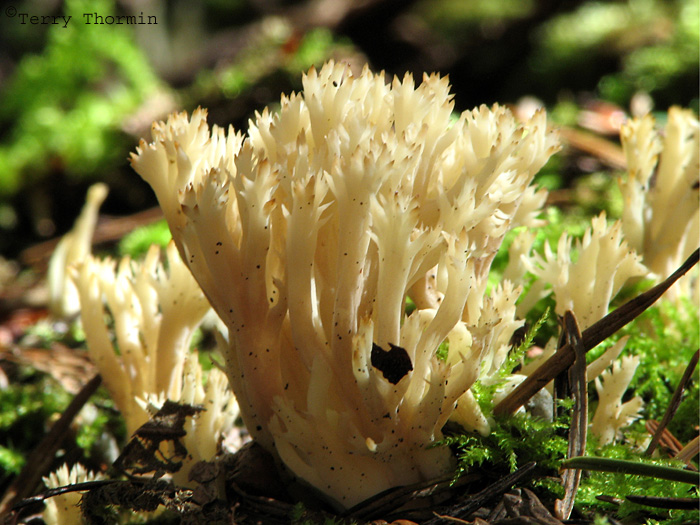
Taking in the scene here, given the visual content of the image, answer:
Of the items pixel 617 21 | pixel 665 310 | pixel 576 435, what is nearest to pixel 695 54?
pixel 617 21

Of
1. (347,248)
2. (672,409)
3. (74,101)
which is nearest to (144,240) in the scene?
(347,248)

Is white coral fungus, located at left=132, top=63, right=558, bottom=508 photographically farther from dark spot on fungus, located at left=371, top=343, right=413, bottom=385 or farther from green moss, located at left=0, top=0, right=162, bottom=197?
green moss, located at left=0, top=0, right=162, bottom=197

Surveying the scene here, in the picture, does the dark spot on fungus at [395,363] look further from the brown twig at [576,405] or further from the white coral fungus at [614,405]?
the white coral fungus at [614,405]

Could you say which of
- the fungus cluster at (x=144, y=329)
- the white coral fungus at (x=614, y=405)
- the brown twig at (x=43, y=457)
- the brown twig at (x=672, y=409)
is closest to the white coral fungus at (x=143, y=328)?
the fungus cluster at (x=144, y=329)

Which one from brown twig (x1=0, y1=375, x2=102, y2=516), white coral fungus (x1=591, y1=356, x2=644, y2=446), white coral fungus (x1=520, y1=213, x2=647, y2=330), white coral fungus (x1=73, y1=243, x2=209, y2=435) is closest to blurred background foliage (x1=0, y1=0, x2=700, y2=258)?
white coral fungus (x1=520, y1=213, x2=647, y2=330)

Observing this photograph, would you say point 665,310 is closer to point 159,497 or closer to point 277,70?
point 159,497
